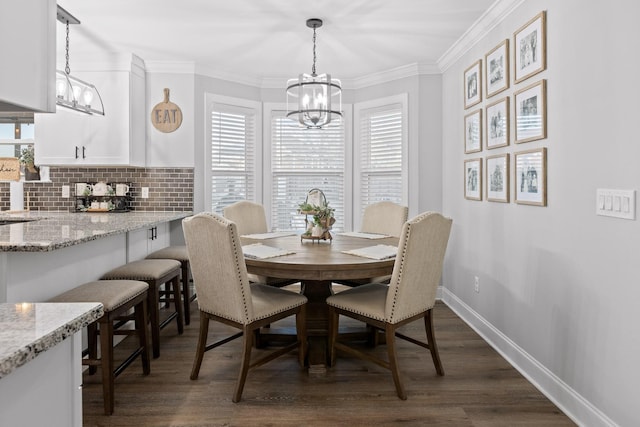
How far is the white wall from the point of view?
190 centimetres

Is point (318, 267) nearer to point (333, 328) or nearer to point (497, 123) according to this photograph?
point (333, 328)

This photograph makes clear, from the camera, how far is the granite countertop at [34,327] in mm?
711

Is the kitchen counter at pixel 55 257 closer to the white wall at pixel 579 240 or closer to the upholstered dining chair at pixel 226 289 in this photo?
the upholstered dining chair at pixel 226 289

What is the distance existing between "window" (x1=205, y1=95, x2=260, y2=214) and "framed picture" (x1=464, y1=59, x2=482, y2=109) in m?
2.33

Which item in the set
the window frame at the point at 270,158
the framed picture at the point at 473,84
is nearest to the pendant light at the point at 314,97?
the framed picture at the point at 473,84

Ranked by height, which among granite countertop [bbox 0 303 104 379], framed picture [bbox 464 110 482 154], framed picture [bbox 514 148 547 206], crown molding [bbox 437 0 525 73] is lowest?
granite countertop [bbox 0 303 104 379]

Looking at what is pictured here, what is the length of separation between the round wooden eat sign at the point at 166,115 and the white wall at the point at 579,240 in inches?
121

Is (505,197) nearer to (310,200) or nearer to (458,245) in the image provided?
(458,245)

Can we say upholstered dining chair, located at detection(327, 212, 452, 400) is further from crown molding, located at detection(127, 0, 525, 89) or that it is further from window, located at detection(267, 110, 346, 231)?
window, located at detection(267, 110, 346, 231)

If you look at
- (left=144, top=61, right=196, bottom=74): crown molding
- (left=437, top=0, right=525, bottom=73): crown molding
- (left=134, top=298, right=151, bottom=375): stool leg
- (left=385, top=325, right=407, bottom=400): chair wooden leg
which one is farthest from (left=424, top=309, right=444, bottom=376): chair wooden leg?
(left=144, top=61, right=196, bottom=74): crown molding

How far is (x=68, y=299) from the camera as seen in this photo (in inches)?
87.8

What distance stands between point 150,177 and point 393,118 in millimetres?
Answer: 2666

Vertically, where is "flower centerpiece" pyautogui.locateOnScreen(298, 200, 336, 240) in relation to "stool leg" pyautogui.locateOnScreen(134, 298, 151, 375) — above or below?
above

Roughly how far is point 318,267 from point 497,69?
201 centimetres
